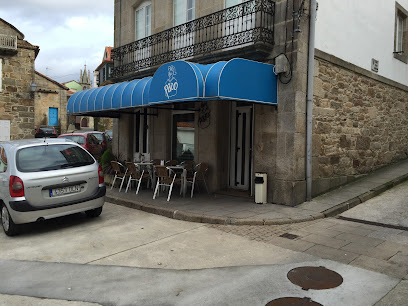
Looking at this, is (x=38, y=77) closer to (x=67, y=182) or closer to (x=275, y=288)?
(x=67, y=182)

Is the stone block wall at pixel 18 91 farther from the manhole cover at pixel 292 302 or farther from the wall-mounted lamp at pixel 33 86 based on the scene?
the manhole cover at pixel 292 302

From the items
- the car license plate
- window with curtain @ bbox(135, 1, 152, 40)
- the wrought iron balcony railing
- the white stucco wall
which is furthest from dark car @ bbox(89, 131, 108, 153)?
the white stucco wall

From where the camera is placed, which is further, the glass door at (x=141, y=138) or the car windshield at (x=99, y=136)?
the car windshield at (x=99, y=136)

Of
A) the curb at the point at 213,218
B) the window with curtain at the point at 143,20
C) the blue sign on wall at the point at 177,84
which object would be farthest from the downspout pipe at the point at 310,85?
the window with curtain at the point at 143,20

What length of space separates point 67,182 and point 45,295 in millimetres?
2635

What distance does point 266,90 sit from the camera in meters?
7.39

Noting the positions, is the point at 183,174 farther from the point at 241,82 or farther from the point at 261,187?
the point at 241,82

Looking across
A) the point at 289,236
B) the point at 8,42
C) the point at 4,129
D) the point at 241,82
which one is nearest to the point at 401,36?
the point at 241,82

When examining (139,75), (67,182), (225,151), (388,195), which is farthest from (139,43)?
(388,195)

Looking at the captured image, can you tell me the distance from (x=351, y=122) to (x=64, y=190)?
24.0 ft

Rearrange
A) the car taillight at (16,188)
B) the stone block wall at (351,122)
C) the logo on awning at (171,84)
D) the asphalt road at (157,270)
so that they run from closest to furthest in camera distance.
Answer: the asphalt road at (157,270) < the car taillight at (16,188) < the logo on awning at (171,84) < the stone block wall at (351,122)

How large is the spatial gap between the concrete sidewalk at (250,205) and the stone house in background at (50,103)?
29.8 m

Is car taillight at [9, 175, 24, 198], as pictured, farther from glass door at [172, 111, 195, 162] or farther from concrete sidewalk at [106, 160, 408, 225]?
glass door at [172, 111, 195, 162]

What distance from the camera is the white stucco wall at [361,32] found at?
318 inches
